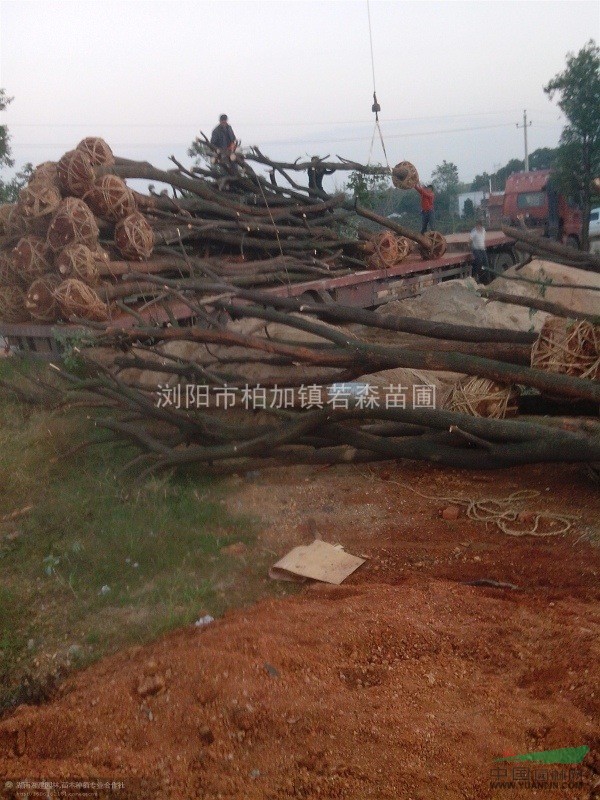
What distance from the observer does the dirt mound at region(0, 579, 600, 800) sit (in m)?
2.22

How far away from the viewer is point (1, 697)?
3059 millimetres

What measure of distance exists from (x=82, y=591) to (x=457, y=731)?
88.7 inches

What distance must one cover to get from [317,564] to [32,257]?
5.14 m

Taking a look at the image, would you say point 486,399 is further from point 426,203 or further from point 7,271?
point 426,203

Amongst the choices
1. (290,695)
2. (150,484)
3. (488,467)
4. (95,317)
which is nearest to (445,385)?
(488,467)

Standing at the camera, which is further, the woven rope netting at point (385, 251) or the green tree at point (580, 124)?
the green tree at point (580, 124)

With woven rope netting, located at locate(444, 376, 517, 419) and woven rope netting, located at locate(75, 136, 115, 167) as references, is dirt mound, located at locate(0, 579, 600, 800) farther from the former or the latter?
woven rope netting, located at locate(75, 136, 115, 167)

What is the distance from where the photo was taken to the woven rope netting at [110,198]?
773cm

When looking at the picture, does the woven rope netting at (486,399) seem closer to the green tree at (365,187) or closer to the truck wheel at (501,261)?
the green tree at (365,187)

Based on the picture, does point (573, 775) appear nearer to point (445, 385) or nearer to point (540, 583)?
point (540, 583)

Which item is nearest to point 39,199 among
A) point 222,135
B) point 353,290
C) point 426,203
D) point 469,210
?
point 222,135

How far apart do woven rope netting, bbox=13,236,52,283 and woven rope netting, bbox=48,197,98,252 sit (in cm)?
16

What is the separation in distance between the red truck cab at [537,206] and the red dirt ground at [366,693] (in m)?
16.0

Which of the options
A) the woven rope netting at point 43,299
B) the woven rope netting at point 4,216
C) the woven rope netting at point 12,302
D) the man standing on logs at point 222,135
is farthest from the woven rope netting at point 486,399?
the man standing on logs at point 222,135
